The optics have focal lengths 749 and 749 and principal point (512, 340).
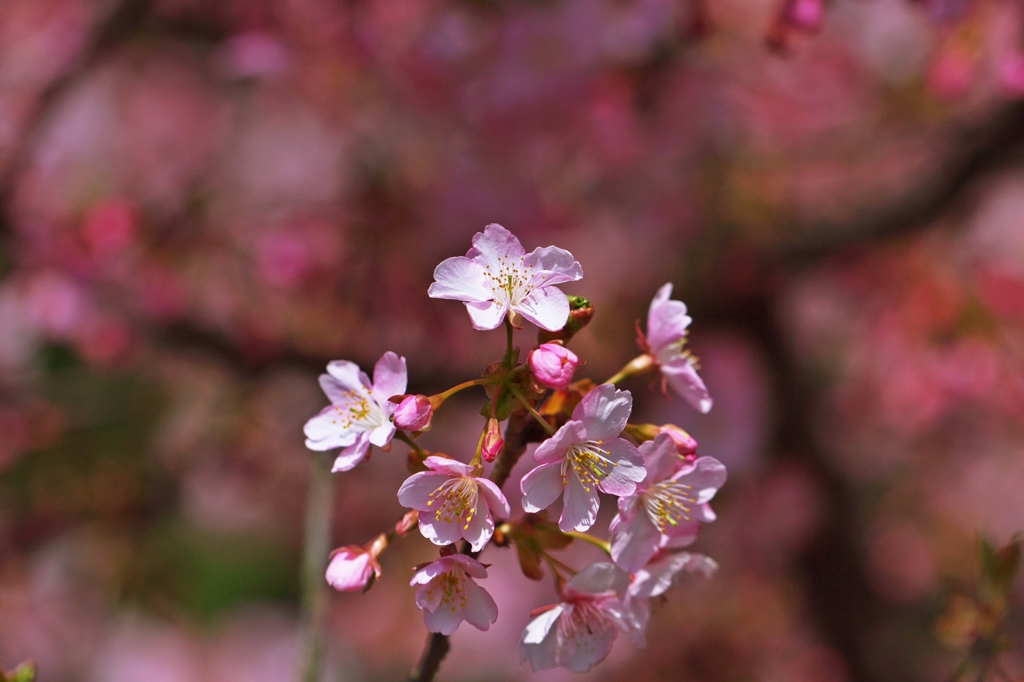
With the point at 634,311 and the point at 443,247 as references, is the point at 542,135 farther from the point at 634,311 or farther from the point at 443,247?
the point at 634,311

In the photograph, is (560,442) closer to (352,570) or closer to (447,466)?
(447,466)

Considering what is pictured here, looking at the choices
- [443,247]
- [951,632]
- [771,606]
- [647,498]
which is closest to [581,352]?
[443,247]

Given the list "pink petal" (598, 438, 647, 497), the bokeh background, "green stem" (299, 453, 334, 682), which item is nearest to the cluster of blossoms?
"pink petal" (598, 438, 647, 497)

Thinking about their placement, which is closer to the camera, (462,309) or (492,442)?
(492,442)

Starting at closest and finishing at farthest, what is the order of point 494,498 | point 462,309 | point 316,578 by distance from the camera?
1. point 494,498
2. point 316,578
3. point 462,309

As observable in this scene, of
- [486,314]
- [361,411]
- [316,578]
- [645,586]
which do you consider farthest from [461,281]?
[316,578]

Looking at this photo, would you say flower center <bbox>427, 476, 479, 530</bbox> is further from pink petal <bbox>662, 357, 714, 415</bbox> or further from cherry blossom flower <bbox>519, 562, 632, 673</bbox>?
pink petal <bbox>662, 357, 714, 415</bbox>

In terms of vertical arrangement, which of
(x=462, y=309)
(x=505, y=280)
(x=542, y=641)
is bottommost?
(x=462, y=309)

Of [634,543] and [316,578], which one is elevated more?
[634,543]
